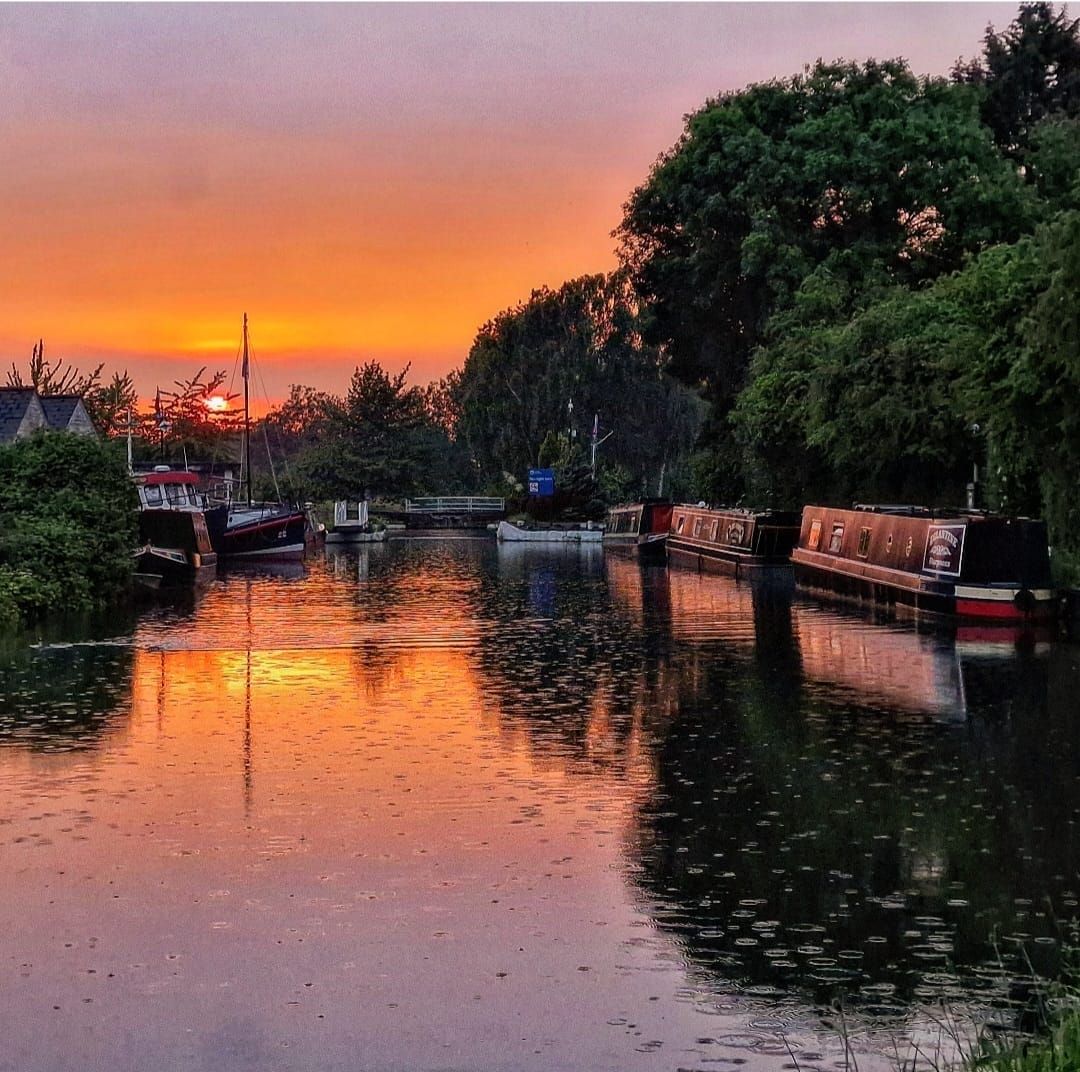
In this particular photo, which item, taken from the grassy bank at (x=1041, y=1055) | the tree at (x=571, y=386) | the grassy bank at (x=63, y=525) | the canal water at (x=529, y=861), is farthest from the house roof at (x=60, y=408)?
the grassy bank at (x=1041, y=1055)

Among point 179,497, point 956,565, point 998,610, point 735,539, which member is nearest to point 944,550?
point 956,565

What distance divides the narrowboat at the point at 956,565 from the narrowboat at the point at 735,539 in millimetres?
12115

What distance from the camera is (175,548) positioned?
51406 millimetres

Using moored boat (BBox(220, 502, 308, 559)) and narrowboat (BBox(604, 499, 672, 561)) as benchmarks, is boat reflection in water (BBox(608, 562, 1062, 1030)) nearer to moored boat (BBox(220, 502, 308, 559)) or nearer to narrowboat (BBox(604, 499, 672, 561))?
moored boat (BBox(220, 502, 308, 559))

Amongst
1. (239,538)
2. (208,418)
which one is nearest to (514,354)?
(208,418)

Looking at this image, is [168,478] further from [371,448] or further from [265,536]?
[371,448]

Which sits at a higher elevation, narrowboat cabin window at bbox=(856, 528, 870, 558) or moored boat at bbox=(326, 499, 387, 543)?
narrowboat cabin window at bbox=(856, 528, 870, 558)

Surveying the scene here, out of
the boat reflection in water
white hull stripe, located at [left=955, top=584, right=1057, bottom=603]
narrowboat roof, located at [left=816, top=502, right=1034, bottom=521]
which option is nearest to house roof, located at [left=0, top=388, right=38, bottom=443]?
narrowboat roof, located at [left=816, top=502, right=1034, bottom=521]

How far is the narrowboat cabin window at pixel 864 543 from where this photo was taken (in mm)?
38594

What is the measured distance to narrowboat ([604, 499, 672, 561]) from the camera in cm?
6606

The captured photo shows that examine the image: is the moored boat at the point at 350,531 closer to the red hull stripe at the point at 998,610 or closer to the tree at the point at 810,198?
the tree at the point at 810,198

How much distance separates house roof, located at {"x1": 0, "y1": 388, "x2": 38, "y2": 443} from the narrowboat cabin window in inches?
1049

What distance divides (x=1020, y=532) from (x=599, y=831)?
65.6 feet

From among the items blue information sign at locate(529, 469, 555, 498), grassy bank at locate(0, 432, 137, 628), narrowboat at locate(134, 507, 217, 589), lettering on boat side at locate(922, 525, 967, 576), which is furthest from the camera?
blue information sign at locate(529, 469, 555, 498)
